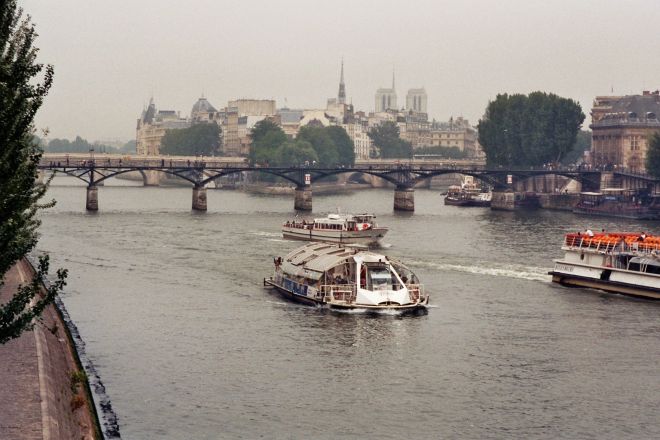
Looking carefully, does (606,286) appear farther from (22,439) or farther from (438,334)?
(22,439)

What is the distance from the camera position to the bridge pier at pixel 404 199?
12827cm

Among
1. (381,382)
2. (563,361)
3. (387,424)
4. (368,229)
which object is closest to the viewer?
(387,424)

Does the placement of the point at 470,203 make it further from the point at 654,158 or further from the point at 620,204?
the point at 654,158

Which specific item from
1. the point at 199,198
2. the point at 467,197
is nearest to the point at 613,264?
the point at 199,198

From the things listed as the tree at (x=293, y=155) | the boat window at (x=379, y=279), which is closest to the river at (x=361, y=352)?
the boat window at (x=379, y=279)

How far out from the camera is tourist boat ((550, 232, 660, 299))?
2309 inches

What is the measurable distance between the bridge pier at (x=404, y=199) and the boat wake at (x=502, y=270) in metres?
55.8

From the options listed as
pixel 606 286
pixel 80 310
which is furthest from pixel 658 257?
pixel 80 310

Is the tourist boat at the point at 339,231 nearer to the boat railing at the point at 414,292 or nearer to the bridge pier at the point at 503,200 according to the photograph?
the boat railing at the point at 414,292

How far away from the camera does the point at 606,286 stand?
60.7 meters

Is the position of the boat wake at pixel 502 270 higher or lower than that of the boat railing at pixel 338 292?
lower

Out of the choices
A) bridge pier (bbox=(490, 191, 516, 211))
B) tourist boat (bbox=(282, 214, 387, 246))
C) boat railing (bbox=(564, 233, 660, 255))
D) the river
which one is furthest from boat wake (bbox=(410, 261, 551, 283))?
bridge pier (bbox=(490, 191, 516, 211))

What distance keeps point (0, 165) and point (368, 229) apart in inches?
2623

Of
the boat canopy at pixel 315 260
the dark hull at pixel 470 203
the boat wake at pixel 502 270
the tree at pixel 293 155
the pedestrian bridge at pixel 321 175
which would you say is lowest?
the boat wake at pixel 502 270
